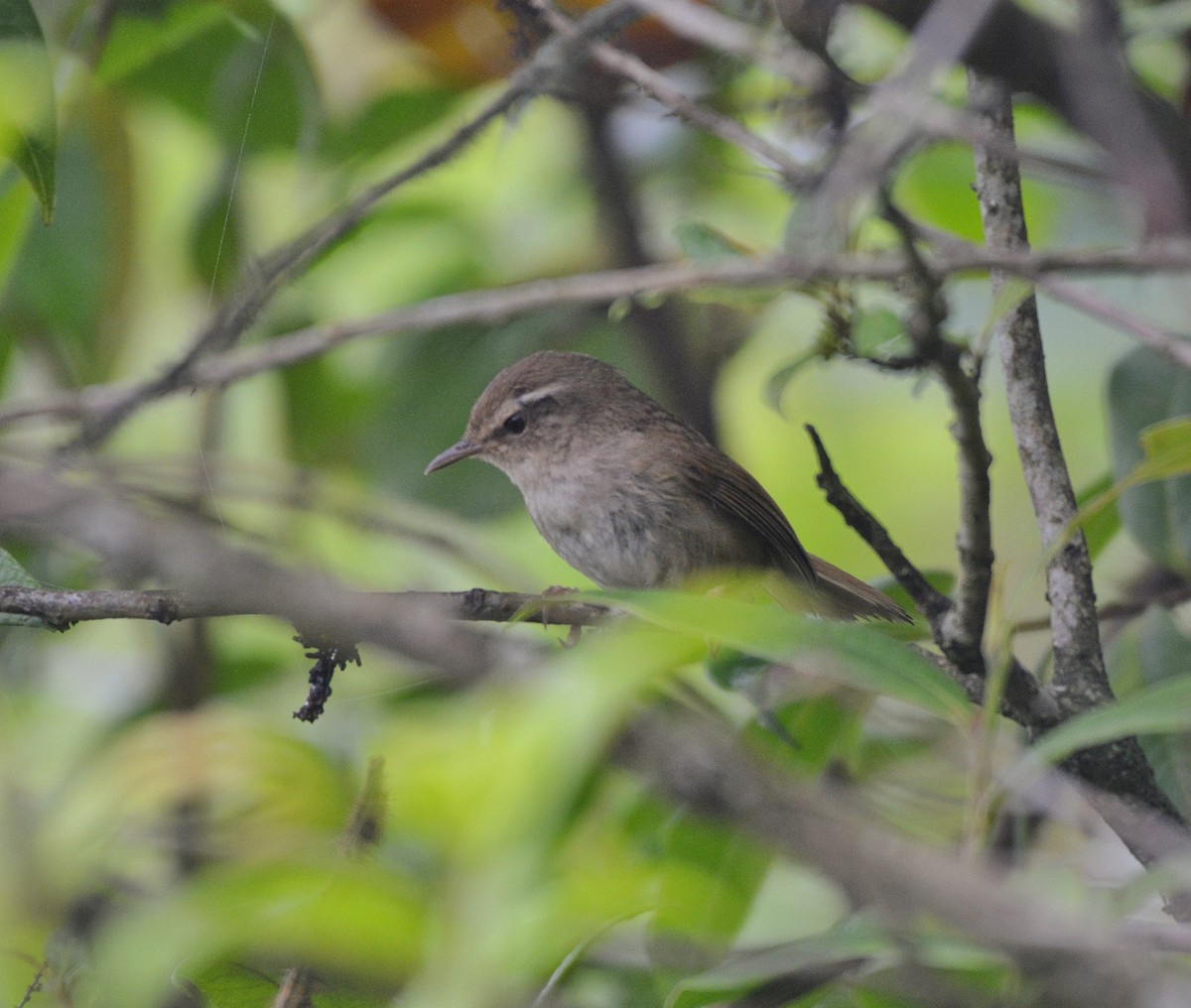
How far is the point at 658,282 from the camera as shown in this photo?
1532 mm

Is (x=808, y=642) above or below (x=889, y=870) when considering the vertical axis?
above

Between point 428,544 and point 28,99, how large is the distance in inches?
44.2

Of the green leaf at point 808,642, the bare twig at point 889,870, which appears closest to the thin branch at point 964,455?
the green leaf at point 808,642

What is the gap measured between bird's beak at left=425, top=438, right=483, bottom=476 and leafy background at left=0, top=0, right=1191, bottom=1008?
0.22ft

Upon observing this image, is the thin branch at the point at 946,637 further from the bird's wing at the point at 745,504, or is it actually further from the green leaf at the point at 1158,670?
the bird's wing at the point at 745,504

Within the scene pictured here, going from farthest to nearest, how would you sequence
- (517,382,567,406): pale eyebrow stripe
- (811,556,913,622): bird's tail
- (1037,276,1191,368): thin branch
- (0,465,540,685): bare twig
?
(517,382,567,406): pale eyebrow stripe < (811,556,913,622): bird's tail < (1037,276,1191,368): thin branch < (0,465,540,685): bare twig

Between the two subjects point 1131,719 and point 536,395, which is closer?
point 1131,719

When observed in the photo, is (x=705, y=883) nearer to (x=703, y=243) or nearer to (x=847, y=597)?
(x=847, y=597)

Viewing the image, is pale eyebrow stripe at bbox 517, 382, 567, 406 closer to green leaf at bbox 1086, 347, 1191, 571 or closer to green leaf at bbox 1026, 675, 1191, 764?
green leaf at bbox 1086, 347, 1191, 571

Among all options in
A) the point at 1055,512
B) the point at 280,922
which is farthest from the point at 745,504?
the point at 280,922

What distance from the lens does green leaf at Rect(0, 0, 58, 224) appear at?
7.29 ft

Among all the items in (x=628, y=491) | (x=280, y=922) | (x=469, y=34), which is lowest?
(x=280, y=922)

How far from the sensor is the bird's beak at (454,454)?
3773 millimetres

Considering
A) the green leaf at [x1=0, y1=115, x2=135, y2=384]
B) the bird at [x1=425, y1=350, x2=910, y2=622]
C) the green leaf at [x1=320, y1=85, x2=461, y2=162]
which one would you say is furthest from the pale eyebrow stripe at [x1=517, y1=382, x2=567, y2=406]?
the green leaf at [x1=0, y1=115, x2=135, y2=384]
